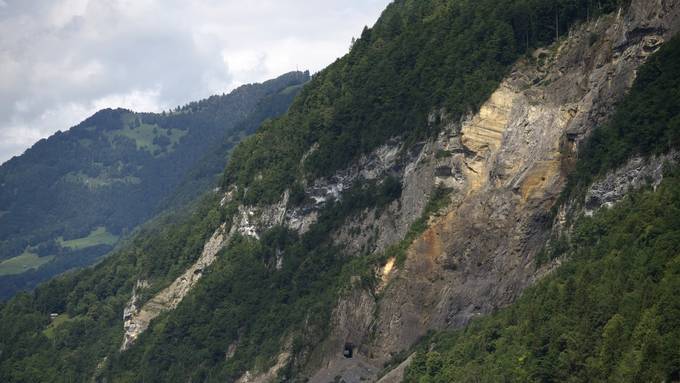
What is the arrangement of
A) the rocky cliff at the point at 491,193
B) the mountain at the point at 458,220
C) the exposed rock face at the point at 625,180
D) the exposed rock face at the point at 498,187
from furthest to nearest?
the exposed rock face at the point at 498,187 → the rocky cliff at the point at 491,193 → the exposed rock face at the point at 625,180 → the mountain at the point at 458,220

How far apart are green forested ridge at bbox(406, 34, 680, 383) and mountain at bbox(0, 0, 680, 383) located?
21 cm

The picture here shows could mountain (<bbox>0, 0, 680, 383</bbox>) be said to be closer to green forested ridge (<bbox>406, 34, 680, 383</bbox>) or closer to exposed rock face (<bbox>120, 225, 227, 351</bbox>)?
green forested ridge (<bbox>406, 34, 680, 383</bbox>)

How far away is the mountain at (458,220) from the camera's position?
10594cm

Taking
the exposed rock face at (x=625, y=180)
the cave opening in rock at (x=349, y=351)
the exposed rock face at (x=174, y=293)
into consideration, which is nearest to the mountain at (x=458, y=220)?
the exposed rock face at (x=625, y=180)

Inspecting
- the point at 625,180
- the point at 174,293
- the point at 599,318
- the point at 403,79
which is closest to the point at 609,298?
the point at 599,318

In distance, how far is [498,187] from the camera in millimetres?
134625

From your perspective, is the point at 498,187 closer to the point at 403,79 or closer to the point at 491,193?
the point at 491,193

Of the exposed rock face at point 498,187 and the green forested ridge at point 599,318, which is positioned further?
the exposed rock face at point 498,187

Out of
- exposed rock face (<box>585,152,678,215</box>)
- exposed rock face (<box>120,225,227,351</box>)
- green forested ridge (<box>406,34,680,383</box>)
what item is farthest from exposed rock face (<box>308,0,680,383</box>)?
exposed rock face (<box>120,225,227,351</box>)

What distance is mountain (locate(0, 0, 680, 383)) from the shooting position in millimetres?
105938

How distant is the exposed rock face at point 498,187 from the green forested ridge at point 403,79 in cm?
379

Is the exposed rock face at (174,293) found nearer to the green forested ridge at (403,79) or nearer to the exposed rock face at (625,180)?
the green forested ridge at (403,79)

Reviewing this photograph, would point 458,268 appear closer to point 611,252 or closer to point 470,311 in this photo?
point 470,311

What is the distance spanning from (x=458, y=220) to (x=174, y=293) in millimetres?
72376
